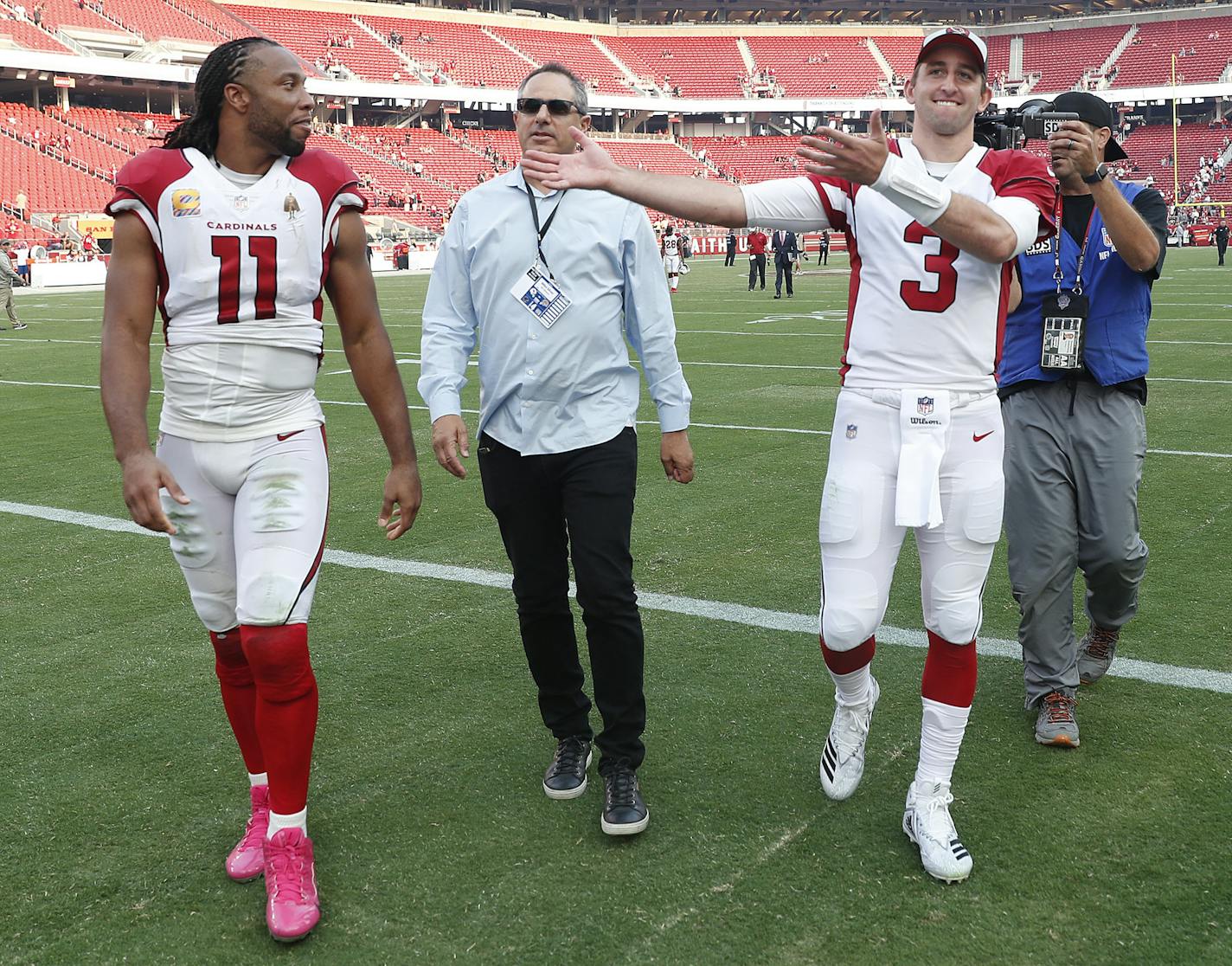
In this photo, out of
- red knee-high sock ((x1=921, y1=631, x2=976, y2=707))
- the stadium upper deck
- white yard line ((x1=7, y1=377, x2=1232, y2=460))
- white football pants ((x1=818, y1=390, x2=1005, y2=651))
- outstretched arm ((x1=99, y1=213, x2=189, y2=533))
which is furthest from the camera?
the stadium upper deck

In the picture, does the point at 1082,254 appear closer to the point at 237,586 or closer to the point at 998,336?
the point at 998,336

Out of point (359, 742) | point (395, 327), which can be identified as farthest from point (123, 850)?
point (395, 327)

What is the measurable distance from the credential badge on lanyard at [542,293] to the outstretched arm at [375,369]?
421 mm

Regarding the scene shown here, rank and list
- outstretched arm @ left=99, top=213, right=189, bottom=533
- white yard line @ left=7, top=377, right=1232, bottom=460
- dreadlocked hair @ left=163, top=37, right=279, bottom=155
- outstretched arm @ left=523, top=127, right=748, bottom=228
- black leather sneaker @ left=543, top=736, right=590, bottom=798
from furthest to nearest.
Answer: white yard line @ left=7, top=377, right=1232, bottom=460
black leather sneaker @ left=543, top=736, right=590, bottom=798
dreadlocked hair @ left=163, top=37, right=279, bottom=155
outstretched arm @ left=99, top=213, right=189, bottom=533
outstretched arm @ left=523, top=127, right=748, bottom=228

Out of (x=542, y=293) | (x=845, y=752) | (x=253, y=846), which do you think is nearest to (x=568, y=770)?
(x=845, y=752)

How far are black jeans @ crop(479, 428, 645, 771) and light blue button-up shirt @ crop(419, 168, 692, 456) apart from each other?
7 cm

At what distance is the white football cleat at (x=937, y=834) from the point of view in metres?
3.13

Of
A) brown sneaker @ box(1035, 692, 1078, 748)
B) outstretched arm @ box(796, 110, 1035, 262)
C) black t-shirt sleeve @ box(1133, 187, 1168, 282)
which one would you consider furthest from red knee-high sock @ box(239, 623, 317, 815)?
black t-shirt sleeve @ box(1133, 187, 1168, 282)

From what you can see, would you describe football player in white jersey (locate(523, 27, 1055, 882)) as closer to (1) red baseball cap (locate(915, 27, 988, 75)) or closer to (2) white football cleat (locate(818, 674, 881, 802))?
(1) red baseball cap (locate(915, 27, 988, 75))

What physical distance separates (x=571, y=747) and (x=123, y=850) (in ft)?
4.27

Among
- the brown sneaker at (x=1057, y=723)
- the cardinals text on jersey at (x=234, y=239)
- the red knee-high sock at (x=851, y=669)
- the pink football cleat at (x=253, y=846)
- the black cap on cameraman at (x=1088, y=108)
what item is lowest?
the pink football cleat at (x=253, y=846)

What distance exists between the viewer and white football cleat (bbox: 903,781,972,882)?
313 cm

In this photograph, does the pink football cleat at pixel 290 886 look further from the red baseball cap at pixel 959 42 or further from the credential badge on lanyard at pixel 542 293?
Answer: the red baseball cap at pixel 959 42

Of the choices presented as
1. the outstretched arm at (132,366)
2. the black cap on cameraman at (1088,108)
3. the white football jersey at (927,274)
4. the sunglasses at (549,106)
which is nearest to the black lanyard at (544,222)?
the sunglasses at (549,106)
